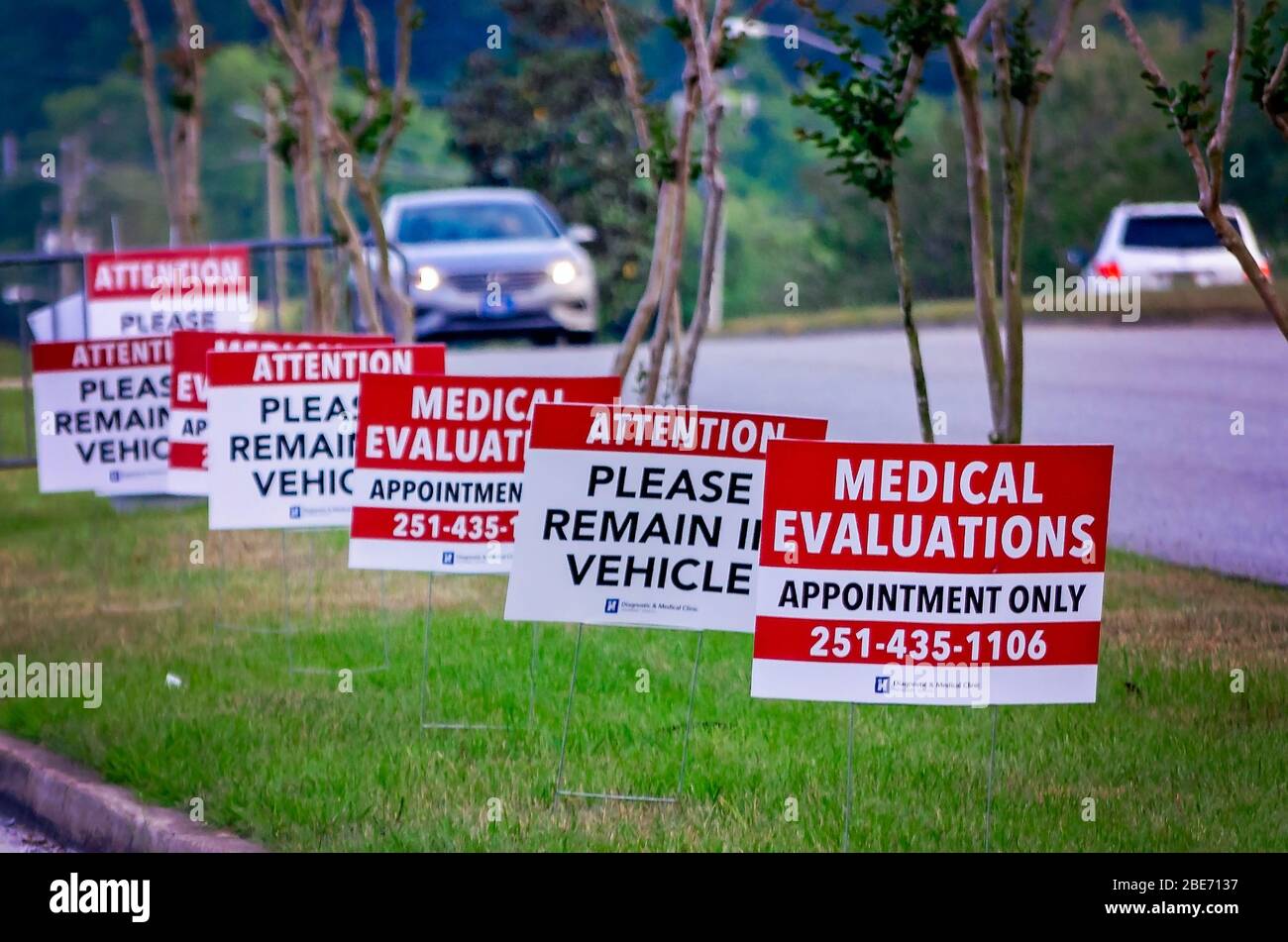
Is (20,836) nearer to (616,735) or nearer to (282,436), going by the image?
(616,735)

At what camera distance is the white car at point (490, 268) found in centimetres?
2245

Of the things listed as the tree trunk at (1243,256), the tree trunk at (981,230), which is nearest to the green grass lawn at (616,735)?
the tree trunk at (981,230)

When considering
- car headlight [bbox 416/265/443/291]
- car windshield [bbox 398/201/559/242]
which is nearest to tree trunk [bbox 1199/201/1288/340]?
car headlight [bbox 416/265/443/291]

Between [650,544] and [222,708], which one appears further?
[222,708]

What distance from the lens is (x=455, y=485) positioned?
8383 mm

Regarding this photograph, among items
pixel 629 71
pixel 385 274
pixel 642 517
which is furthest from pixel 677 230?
pixel 642 517

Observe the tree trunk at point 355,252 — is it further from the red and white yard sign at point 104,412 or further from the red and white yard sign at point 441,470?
the red and white yard sign at point 441,470

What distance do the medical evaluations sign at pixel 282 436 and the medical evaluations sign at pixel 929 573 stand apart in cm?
351

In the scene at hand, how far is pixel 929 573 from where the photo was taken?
6281mm

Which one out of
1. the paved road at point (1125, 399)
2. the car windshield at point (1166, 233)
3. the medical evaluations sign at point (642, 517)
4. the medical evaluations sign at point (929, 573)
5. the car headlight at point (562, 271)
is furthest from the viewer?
the car windshield at point (1166, 233)

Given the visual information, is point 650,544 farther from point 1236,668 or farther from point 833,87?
point 833,87
